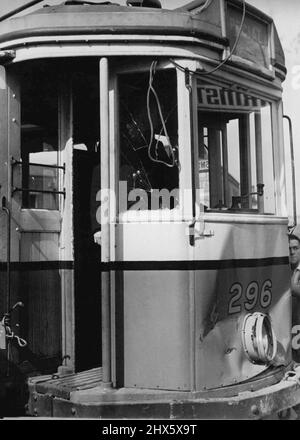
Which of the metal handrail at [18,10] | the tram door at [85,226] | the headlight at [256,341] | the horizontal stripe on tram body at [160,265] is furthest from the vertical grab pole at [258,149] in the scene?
the metal handrail at [18,10]

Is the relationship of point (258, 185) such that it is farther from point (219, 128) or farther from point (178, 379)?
point (178, 379)

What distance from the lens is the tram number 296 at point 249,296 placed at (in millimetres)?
3438

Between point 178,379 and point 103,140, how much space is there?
144cm

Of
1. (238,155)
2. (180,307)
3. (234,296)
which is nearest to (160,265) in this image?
(180,307)

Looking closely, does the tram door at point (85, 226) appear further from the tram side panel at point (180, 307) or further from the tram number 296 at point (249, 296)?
the tram number 296 at point (249, 296)

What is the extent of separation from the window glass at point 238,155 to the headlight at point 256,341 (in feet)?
2.39

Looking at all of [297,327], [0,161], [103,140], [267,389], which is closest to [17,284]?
[0,161]

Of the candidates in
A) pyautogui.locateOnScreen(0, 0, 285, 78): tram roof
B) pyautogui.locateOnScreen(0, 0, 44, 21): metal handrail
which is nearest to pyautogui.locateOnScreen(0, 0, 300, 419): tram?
pyautogui.locateOnScreen(0, 0, 285, 78): tram roof

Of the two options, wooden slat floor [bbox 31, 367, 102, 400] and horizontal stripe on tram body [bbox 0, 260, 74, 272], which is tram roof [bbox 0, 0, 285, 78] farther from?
wooden slat floor [bbox 31, 367, 102, 400]

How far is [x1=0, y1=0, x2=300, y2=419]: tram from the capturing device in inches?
128

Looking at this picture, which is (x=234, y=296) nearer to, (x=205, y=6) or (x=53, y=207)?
(x=53, y=207)

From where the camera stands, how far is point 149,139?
139 inches

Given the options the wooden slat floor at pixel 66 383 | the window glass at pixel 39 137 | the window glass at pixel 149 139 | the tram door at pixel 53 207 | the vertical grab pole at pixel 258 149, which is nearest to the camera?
the wooden slat floor at pixel 66 383

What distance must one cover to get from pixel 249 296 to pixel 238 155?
103 centimetres
